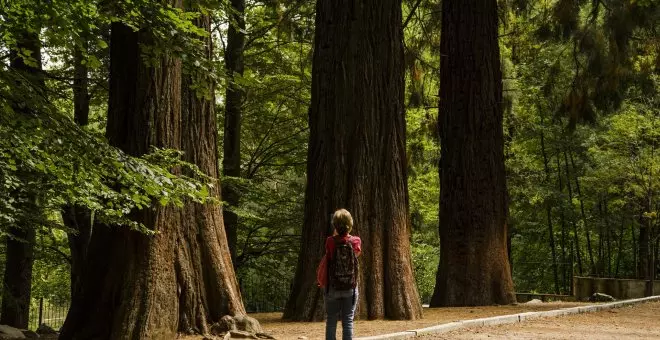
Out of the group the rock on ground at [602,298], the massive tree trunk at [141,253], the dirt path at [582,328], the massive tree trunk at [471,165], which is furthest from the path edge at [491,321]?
the rock on ground at [602,298]

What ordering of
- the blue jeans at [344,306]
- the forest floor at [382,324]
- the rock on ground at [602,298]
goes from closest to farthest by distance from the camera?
the blue jeans at [344,306] < the forest floor at [382,324] < the rock on ground at [602,298]

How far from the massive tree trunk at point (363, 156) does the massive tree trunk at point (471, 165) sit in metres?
3.21

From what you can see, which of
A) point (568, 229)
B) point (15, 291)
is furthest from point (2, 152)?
point (568, 229)

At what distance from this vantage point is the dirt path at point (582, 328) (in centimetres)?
870

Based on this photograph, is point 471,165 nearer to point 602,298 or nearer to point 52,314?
point 602,298

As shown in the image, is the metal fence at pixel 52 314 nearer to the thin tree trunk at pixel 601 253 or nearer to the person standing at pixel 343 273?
the thin tree trunk at pixel 601 253

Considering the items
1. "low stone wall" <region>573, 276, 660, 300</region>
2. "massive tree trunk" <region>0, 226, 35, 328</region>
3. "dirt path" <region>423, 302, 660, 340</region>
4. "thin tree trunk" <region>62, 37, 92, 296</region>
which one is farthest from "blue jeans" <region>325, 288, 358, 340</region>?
"low stone wall" <region>573, 276, 660, 300</region>

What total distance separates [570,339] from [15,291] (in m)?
10.5

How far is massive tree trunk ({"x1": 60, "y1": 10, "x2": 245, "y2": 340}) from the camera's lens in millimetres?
7621

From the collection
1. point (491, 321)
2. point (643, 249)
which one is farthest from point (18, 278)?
point (643, 249)

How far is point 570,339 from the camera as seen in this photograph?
8406mm

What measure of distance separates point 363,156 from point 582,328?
12.1 ft

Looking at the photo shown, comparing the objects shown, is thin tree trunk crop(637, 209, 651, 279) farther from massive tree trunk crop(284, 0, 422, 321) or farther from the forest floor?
→ massive tree trunk crop(284, 0, 422, 321)

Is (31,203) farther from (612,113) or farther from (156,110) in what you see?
(612,113)
